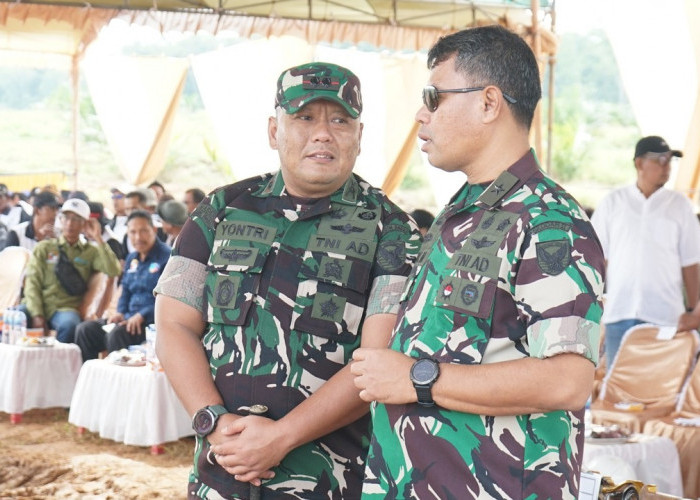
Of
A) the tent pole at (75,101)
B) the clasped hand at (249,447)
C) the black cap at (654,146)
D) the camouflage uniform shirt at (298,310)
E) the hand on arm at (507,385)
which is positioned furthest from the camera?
the tent pole at (75,101)

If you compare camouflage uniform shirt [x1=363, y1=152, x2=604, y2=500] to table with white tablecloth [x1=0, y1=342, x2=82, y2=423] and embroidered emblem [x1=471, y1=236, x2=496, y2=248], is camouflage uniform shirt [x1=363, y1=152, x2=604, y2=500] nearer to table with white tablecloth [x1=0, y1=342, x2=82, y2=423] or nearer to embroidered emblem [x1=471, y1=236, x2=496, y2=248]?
embroidered emblem [x1=471, y1=236, x2=496, y2=248]

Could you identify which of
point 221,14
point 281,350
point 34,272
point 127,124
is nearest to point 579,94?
point 127,124

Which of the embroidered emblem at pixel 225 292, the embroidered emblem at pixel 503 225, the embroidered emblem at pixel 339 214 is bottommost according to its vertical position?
the embroidered emblem at pixel 225 292

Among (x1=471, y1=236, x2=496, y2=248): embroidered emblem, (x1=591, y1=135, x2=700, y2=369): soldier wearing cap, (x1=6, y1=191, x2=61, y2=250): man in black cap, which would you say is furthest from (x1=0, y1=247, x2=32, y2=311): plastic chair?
(x1=471, y1=236, x2=496, y2=248): embroidered emblem

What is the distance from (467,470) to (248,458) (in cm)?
57

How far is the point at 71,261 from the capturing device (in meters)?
7.70

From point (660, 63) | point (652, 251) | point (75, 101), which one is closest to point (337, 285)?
point (652, 251)

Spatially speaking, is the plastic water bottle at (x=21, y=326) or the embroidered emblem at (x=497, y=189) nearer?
the embroidered emblem at (x=497, y=189)

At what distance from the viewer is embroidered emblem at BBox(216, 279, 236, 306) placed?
2.10 m

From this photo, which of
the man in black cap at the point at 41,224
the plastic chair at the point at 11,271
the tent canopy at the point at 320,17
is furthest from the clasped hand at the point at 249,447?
the tent canopy at the point at 320,17

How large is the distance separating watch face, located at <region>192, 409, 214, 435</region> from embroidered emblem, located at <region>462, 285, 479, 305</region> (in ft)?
2.35

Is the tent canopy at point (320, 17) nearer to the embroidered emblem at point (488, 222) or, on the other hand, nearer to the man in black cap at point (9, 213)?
the man in black cap at point (9, 213)

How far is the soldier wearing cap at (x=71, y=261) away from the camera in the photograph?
25.1 feet

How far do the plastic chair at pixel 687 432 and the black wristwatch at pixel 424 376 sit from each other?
11.0ft
